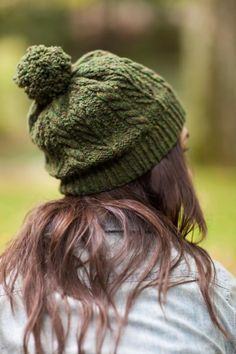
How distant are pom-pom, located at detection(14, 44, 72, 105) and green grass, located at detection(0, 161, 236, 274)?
6.86 ft

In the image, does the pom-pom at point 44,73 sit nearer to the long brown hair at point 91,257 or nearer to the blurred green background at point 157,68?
the long brown hair at point 91,257

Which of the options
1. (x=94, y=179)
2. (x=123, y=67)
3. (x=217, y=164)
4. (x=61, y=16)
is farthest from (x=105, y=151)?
(x=61, y=16)

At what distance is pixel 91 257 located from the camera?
223cm

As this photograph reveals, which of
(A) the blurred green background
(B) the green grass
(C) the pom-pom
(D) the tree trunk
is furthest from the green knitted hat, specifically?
(D) the tree trunk

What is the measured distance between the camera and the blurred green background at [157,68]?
7.86 metres

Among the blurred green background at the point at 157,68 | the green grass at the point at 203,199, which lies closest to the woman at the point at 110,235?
the blurred green background at the point at 157,68

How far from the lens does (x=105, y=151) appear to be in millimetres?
2385

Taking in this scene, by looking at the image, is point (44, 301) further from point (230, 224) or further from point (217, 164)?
point (217, 164)

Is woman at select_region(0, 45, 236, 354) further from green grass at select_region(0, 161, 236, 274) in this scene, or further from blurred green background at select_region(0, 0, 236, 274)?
green grass at select_region(0, 161, 236, 274)

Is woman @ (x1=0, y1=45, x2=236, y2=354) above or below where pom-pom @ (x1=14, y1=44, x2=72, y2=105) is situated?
below

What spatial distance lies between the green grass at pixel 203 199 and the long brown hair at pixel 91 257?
2169 mm

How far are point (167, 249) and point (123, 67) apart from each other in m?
0.60

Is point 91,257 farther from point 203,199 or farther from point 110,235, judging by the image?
point 203,199

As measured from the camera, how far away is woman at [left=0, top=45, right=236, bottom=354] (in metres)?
2.15
